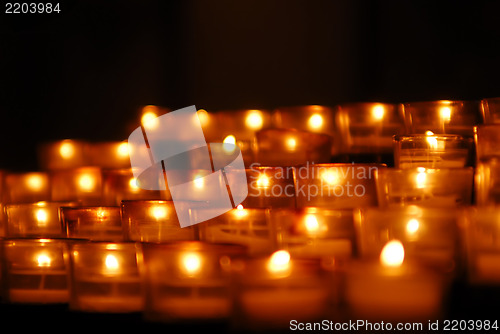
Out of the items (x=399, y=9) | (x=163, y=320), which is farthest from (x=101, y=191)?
(x=399, y=9)

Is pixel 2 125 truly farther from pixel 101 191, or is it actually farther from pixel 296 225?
pixel 296 225

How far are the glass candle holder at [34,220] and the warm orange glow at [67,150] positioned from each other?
13.7 inches

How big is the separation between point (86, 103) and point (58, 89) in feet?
0.29

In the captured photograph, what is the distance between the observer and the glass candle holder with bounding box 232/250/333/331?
60cm

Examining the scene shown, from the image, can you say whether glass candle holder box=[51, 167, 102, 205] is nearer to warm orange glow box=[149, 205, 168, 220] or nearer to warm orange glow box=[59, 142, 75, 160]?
warm orange glow box=[59, 142, 75, 160]

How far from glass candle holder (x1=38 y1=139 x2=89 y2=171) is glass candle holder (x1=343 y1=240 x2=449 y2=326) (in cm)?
87

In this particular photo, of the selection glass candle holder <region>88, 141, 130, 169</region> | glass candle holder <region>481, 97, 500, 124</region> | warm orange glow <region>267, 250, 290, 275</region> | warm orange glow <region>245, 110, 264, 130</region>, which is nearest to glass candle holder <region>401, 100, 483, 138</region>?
glass candle holder <region>481, 97, 500, 124</region>

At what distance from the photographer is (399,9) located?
51.6 inches

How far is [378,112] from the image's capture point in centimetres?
110

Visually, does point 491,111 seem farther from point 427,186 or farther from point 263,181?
point 263,181

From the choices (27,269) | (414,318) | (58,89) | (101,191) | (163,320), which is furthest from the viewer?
(58,89)

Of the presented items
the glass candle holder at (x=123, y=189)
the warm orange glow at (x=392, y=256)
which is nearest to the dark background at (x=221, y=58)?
the glass candle holder at (x=123, y=189)

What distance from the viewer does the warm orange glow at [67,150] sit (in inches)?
49.4

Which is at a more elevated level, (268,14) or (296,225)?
(268,14)
